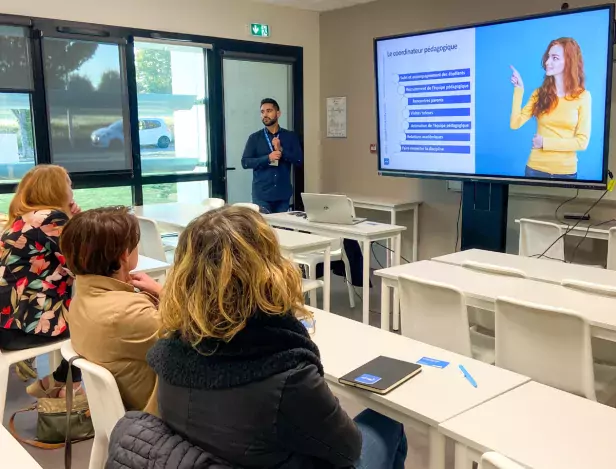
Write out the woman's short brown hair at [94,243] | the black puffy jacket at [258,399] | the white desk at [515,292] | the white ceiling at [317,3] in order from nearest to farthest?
the black puffy jacket at [258,399], the woman's short brown hair at [94,243], the white desk at [515,292], the white ceiling at [317,3]

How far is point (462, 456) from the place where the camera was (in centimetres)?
144

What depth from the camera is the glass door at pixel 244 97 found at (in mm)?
6379

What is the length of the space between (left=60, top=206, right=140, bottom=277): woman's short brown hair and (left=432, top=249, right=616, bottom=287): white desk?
1.93 metres

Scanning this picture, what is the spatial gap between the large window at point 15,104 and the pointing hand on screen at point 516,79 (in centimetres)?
384

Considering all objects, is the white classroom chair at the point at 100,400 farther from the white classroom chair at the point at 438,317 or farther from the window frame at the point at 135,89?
the window frame at the point at 135,89

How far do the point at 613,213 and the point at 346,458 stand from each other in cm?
396

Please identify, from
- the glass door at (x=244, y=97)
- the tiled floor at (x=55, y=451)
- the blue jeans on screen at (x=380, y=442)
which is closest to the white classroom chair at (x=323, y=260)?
the tiled floor at (x=55, y=451)

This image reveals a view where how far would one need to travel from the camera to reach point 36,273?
2.62m

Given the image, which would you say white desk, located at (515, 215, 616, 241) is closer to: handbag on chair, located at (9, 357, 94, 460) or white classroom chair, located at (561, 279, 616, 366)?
white classroom chair, located at (561, 279, 616, 366)

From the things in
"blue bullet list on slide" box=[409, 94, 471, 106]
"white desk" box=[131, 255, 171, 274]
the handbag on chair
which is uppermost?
"blue bullet list on slide" box=[409, 94, 471, 106]

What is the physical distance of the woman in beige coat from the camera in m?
1.75

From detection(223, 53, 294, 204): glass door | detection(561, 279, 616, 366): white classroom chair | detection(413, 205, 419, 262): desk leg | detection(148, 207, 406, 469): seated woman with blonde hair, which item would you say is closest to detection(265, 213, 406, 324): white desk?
detection(561, 279, 616, 366): white classroom chair

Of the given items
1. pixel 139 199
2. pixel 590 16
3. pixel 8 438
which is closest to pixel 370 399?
pixel 8 438

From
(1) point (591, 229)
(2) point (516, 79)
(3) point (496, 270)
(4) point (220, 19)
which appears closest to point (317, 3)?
(4) point (220, 19)
